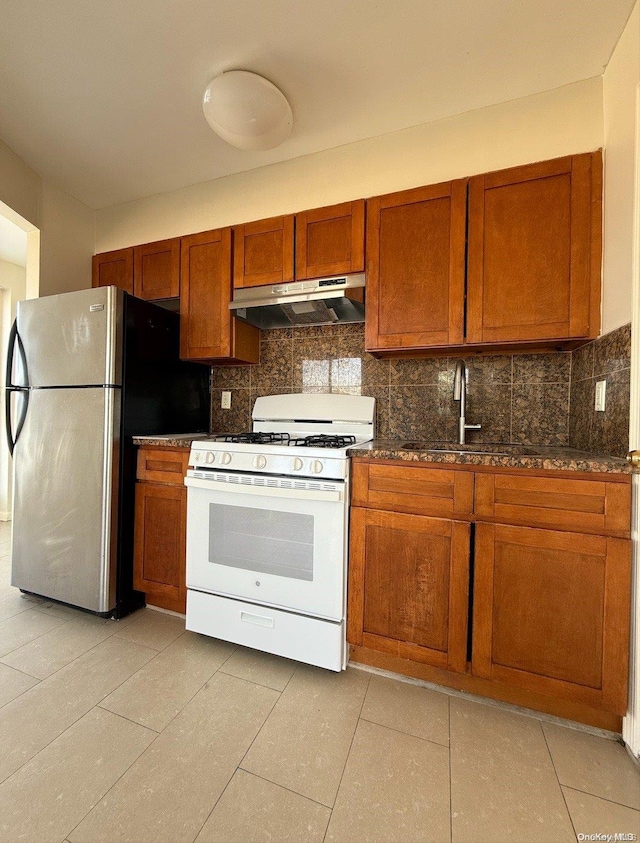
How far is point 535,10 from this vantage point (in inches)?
52.9

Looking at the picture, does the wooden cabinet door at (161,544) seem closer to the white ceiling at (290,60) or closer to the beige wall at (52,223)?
the beige wall at (52,223)

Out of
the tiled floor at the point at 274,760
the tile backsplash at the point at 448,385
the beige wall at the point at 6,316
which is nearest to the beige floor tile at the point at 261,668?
the tiled floor at the point at 274,760

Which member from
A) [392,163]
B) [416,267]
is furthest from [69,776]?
[392,163]

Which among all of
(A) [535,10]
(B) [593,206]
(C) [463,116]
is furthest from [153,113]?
(B) [593,206]

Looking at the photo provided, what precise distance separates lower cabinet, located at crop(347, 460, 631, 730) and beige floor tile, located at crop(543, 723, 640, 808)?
65mm

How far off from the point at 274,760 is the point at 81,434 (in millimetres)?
1670

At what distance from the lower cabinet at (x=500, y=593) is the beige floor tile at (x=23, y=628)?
154cm

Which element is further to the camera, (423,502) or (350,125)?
(350,125)

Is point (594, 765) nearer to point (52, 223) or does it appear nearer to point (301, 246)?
point (301, 246)

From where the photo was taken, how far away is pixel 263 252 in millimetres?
2098

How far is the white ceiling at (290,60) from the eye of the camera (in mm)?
1363

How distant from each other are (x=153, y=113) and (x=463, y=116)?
153 cm

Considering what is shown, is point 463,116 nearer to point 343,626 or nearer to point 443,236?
point 443,236

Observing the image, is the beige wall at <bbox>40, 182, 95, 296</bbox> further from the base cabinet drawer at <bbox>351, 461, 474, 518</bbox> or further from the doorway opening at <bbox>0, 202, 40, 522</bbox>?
the base cabinet drawer at <bbox>351, 461, 474, 518</bbox>
